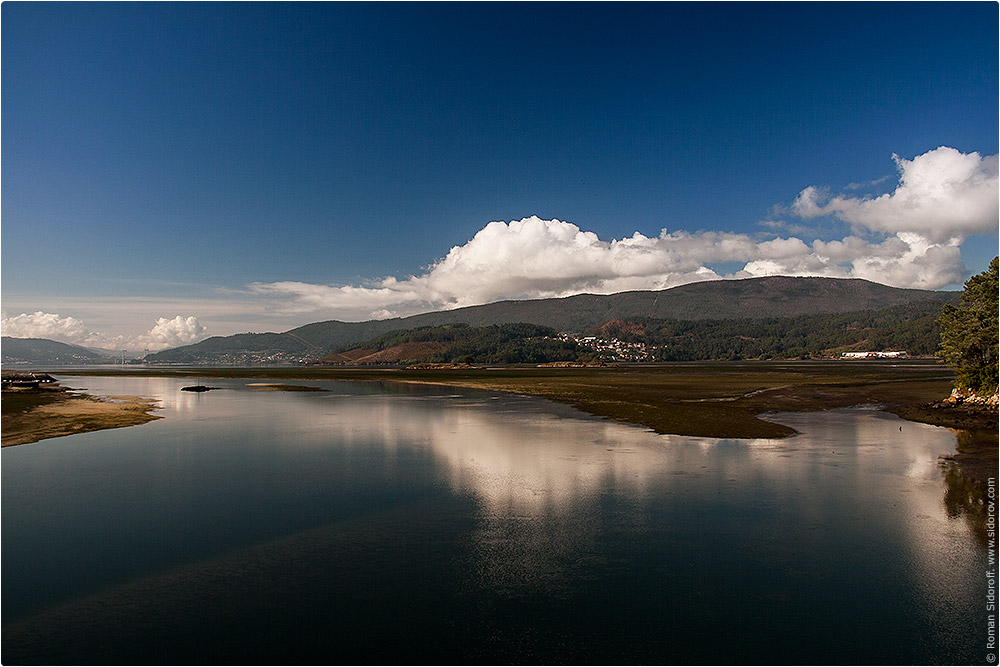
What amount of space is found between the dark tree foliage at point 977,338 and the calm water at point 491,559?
2339cm

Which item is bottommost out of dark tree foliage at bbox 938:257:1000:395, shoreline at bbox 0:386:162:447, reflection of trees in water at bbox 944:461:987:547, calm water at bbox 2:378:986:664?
reflection of trees in water at bbox 944:461:987:547

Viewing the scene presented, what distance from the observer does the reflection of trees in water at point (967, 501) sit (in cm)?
1908

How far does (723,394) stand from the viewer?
79188mm

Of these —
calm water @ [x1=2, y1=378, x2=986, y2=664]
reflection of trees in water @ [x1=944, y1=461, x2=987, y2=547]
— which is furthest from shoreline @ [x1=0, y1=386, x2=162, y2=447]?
reflection of trees in water @ [x1=944, y1=461, x2=987, y2=547]

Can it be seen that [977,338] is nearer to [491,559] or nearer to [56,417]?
[491,559]

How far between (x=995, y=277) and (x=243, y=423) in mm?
75686

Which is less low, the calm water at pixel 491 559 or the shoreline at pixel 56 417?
the shoreline at pixel 56 417

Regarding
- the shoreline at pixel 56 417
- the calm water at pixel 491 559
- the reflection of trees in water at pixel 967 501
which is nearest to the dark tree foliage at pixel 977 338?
the calm water at pixel 491 559

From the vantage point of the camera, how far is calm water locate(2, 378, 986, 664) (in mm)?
12125

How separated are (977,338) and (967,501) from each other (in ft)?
126

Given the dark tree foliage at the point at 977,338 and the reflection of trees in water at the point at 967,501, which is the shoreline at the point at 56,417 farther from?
the dark tree foliage at the point at 977,338

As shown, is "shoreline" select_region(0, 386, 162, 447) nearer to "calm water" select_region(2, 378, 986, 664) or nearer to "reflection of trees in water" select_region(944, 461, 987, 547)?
"calm water" select_region(2, 378, 986, 664)

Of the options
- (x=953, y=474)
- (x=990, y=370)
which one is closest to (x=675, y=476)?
(x=953, y=474)

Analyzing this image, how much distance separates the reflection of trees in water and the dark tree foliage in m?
30.7
